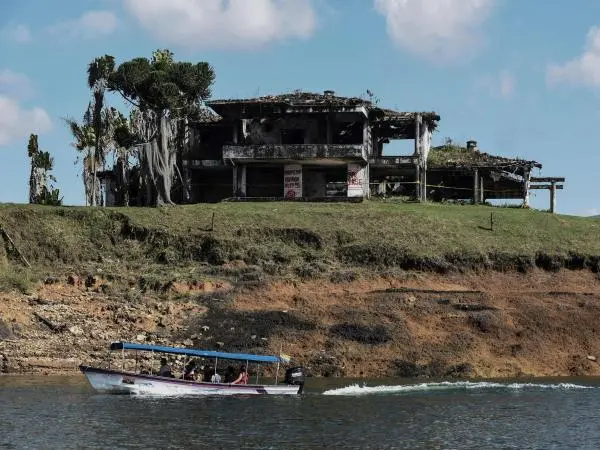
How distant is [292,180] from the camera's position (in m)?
74.0

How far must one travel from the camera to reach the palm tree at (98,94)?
74.6 m

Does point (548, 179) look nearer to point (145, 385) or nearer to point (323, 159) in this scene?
point (323, 159)

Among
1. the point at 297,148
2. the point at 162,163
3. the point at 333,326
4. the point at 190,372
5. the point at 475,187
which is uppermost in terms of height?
the point at 297,148

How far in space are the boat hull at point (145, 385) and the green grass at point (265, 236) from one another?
17.4m

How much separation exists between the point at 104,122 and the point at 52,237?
19838 millimetres

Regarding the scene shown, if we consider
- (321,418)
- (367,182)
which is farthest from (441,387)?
(367,182)

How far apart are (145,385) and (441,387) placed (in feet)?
41.9

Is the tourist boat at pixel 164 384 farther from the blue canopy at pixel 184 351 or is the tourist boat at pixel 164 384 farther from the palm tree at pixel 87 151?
the palm tree at pixel 87 151

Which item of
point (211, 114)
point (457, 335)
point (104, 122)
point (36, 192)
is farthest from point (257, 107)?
point (457, 335)

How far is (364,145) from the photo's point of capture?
238 ft

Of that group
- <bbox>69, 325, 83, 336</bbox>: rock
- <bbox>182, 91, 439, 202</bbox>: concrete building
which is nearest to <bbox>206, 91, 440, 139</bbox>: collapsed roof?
<bbox>182, 91, 439, 202</bbox>: concrete building

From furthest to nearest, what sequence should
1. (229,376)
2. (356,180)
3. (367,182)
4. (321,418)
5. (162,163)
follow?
1. (367,182)
2. (356,180)
3. (162,163)
4. (229,376)
5. (321,418)

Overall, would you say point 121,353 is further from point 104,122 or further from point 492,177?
point 492,177

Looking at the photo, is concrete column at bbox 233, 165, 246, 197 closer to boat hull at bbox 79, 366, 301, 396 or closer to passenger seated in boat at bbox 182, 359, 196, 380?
passenger seated in boat at bbox 182, 359, 196, 380
